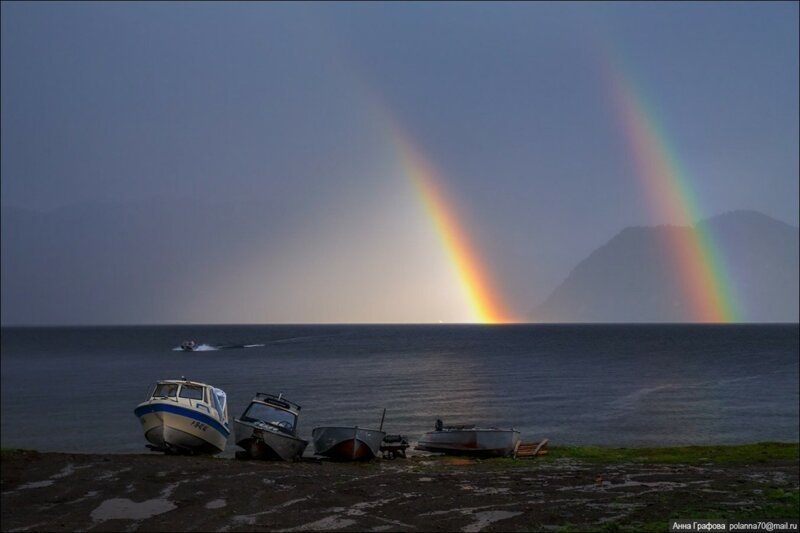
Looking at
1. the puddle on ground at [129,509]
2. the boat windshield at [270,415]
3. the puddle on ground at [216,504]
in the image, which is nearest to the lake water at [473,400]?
the boat windshield at [270,415]

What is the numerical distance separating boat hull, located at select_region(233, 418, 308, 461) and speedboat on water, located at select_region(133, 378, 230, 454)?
945mm

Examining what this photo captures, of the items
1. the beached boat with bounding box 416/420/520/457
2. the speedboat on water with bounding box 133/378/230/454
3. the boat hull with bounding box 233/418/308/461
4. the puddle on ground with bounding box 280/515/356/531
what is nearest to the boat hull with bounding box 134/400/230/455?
the speedboat on water with bounding box 133/378/230/454

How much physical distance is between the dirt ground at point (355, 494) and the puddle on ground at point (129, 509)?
29 millimetres

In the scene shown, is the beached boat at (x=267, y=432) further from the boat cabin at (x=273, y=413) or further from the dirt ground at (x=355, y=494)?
the dirt ground at (x=355, y=494)

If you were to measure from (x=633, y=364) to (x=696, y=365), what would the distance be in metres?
11.1

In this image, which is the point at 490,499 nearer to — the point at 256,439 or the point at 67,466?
the point at 256,439

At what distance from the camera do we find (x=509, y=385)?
282 ft

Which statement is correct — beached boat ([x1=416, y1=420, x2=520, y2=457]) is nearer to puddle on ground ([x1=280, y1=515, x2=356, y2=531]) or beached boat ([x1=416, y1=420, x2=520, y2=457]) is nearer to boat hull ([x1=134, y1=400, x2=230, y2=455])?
boat hull ([x1=134, y1=400, x2=230, y2=455])

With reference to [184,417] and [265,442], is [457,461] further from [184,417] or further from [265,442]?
[184,417]

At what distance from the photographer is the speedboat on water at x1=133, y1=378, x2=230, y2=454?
29.9 m

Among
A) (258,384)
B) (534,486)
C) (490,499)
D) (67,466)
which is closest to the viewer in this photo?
(490,499)

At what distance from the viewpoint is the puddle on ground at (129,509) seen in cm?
1942

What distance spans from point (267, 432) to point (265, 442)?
21.9 inches

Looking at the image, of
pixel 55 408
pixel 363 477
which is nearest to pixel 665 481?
pixel 363 477
